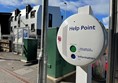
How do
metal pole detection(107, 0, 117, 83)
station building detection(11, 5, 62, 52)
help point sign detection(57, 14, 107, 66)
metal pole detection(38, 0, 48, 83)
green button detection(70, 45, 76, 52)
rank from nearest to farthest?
help point sign detection(57, 14, 107, 66) → green button detection(70, 45, 76, 52) → metal pole detection(107, 0, 117, 83) → metal pole detection(38, 0, 48, 83) → station building detection(11, 5, 62, 52)

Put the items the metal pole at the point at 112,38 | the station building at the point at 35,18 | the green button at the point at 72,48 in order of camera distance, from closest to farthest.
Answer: the green button at the point at 72,48
the metal pole at the point at 112,38
the station building at the point at 35,18

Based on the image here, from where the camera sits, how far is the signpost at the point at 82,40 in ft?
7.56

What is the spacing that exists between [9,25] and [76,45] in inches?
1563

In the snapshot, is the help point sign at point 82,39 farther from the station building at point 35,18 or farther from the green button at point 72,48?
the station building at point 35,18

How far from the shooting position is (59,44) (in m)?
2.71

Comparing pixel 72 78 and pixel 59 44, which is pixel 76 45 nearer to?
pixel 59 44

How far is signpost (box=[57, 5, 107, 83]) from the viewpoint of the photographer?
2305 mm

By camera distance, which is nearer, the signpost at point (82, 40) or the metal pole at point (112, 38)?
the signpost at point (82, 40)

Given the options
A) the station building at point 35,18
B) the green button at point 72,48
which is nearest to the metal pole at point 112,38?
the green button at point 72,48

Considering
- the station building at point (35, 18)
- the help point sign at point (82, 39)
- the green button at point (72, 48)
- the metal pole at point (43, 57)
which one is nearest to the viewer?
the help point sign at point (82, 39)

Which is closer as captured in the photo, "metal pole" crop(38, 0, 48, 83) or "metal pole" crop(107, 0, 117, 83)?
"metal pole" crop(107, 0, 117, 83)

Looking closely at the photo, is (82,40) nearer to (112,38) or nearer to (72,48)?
(72,48)

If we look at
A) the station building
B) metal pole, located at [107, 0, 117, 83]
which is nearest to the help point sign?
metal pole, located at [107, 0, 117, 83]

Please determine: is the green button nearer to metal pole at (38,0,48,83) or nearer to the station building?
metal pole at (38,0,48,83)
